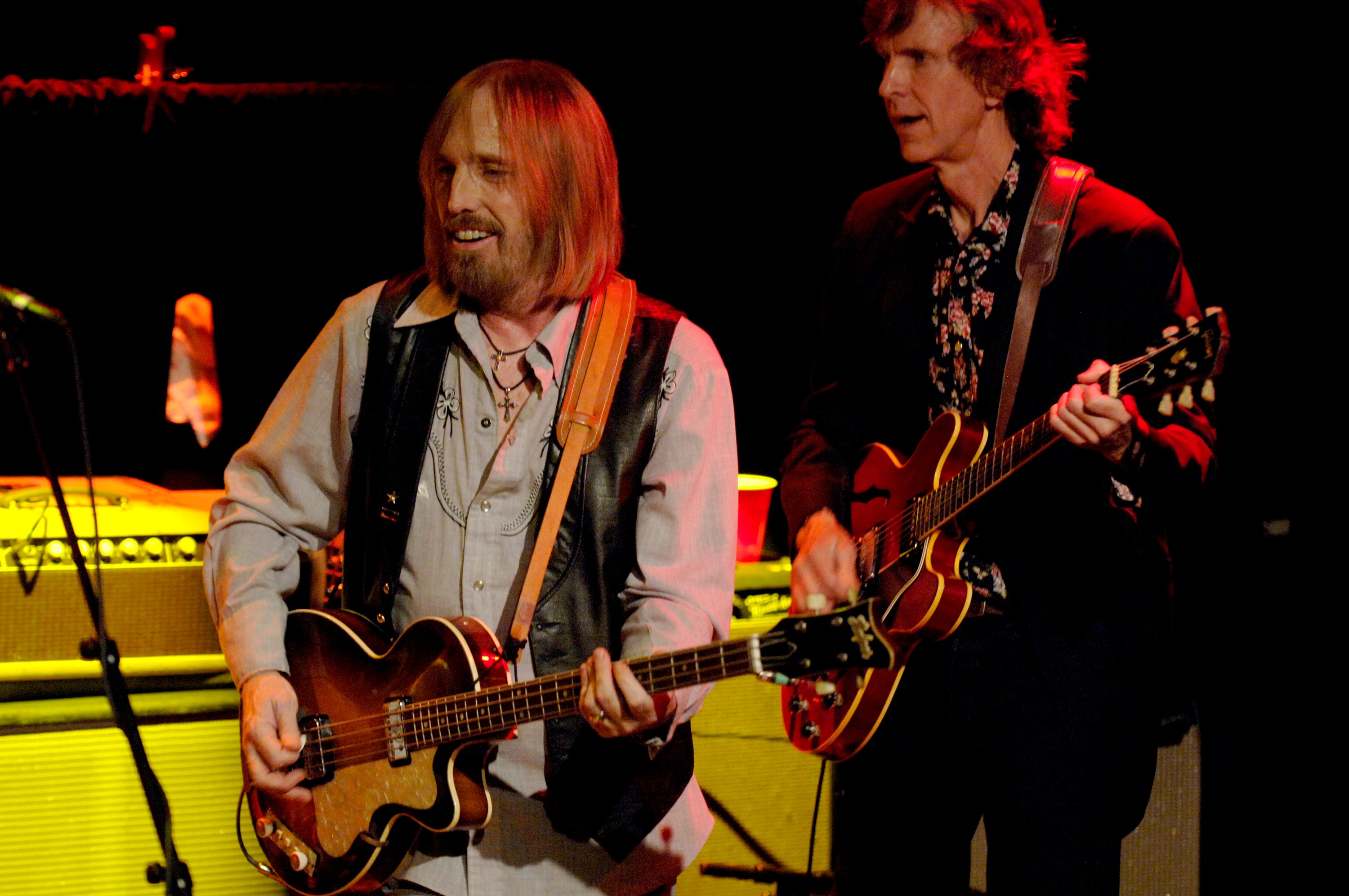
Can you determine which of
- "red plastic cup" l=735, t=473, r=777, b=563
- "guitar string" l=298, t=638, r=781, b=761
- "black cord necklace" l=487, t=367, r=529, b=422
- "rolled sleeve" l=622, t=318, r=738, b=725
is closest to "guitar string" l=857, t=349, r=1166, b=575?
"rolled sleeve" l=622, t=318, r=738, b=725

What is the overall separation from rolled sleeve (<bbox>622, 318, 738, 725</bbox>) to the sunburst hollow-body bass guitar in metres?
0.15

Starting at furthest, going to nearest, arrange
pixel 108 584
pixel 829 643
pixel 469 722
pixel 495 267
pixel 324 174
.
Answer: pixel 324 174 < pixel 108 584 < pixel 495 267 < pixel 469 722 < pixel 829 643

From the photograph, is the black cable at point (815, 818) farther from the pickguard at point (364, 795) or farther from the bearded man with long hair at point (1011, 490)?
the pickguard at point (364, 795)

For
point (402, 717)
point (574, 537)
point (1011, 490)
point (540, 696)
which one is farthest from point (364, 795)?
point (1011, 490)

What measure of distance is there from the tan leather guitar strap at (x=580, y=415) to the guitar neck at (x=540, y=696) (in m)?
0.12

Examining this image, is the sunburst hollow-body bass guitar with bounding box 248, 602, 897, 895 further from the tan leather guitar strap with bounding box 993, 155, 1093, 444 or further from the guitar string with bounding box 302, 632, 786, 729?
the tan leather guitar strap with bounding box 993, 155, 1093, 444

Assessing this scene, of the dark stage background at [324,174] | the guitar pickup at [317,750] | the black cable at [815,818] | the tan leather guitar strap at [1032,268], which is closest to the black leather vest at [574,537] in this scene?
the guitar pickup at [317,750]

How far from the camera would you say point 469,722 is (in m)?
1.95

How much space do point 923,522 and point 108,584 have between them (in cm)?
190

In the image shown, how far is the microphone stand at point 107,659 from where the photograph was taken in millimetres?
2395

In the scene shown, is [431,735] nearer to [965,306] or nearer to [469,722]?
[469,722]

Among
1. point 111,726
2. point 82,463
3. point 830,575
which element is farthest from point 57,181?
point 830,575

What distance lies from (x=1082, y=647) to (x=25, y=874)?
230cm

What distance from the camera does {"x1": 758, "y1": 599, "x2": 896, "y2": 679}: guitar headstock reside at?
1.68 metres
